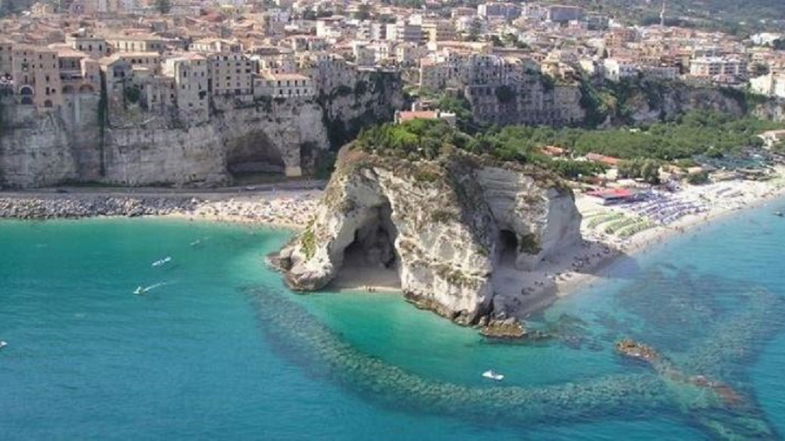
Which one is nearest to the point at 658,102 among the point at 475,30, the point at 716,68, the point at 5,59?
the point at 716,68

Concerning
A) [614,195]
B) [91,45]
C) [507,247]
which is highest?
[91,45]

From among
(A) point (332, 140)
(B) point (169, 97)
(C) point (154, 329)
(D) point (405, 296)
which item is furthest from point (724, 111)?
(C) point (154, 329)

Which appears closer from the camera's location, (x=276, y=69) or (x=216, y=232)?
(x=216, y=232)

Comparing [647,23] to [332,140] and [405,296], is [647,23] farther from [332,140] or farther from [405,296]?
[405,296]

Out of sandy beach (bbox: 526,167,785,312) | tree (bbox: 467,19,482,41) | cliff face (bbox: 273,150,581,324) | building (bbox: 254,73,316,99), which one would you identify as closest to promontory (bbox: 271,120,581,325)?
cliff face (bbox: 273,150,581,324)

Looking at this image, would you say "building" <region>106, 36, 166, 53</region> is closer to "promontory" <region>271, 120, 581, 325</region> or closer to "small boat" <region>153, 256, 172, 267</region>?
"small boat" <region>153, 256, 172, 267</region>

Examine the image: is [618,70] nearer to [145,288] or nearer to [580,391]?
[145,288]
